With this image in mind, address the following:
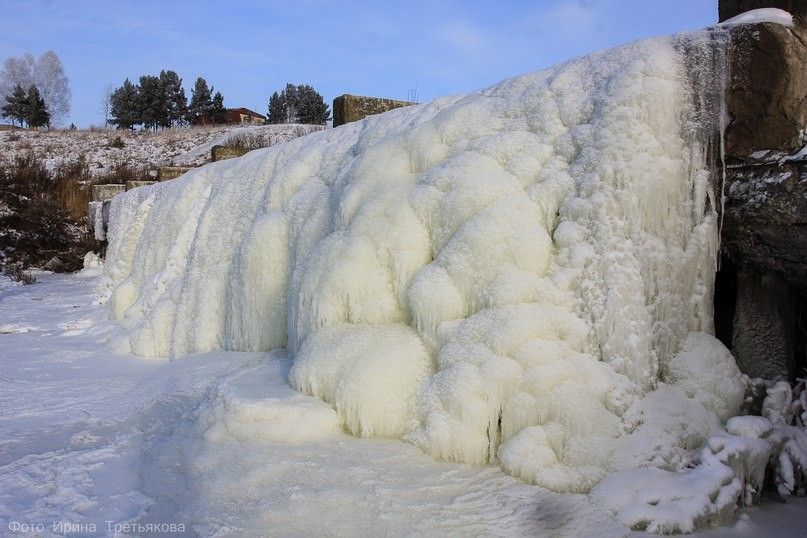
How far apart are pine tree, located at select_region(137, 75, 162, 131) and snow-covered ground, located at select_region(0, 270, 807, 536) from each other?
125ft

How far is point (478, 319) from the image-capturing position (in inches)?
122

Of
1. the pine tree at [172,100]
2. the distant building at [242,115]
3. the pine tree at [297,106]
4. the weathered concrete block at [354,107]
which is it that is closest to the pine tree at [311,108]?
the pine tree at [297,106]

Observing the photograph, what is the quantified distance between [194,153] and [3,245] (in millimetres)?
10921

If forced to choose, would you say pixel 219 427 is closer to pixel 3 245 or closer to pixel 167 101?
pixel 3 245

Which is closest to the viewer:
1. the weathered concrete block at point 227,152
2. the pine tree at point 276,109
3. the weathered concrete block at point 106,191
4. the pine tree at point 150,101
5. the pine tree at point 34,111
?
the weathered concrete block at point 227,152

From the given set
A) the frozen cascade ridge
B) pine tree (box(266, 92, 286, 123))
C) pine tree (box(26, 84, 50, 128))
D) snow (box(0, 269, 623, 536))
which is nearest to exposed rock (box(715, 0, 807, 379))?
the frozen cascade ridge

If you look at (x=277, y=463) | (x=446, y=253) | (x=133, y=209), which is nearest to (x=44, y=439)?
(x=277, y=463)

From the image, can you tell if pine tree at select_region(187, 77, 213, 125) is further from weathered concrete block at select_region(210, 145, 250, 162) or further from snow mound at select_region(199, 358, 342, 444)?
snow mound at select_region(199, 358, 342, 444)

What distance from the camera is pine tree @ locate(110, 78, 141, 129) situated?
1515 inches

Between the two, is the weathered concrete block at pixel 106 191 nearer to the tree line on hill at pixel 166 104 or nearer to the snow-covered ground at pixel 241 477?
the snow-covered ground at pixel 241 477

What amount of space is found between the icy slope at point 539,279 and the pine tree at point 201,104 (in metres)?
37.4

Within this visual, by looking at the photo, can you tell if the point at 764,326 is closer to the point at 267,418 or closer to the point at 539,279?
the point at 539,279

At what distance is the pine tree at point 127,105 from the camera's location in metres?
38.5

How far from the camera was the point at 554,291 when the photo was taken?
118 inches
